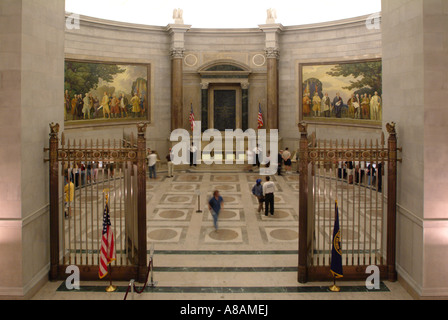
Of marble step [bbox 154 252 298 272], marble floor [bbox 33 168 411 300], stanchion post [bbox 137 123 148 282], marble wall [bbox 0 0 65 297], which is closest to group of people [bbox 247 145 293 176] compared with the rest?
marble floor [bbox 33 168 411 300]

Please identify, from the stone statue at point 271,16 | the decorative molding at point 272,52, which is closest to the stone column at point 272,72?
the decorative molding at point 272,52

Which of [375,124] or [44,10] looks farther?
[375,124]

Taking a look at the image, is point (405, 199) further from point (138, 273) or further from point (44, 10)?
point (44, 10)

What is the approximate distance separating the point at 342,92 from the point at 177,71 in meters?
9.76

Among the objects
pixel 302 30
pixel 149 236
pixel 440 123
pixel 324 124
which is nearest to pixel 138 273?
pixel 149 236

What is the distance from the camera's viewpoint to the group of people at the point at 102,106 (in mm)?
23812

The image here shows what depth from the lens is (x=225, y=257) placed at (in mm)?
12070

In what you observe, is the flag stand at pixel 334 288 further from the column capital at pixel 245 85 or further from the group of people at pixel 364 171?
the column capital at pixel 245 85

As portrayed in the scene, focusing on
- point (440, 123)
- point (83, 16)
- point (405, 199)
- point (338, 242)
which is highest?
point (83, 16)

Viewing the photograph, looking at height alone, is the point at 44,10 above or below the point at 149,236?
above

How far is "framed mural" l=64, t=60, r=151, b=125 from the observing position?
23.8m

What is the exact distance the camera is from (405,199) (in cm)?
1005

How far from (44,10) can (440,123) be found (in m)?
8.61

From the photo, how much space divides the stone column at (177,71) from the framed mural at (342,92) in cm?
725
